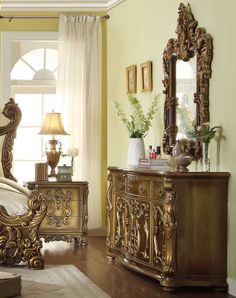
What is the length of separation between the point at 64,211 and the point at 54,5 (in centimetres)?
262

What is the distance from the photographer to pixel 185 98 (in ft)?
20.6

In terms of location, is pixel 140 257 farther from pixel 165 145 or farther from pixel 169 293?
pixel 165 145

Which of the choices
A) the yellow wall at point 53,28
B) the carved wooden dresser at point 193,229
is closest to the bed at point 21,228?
the carved wooden dresser at point 193,229

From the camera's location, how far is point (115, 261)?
6809mm

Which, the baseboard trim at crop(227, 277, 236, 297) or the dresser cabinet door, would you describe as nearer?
the baseboard trim at crop(227, 277, 236, 297)

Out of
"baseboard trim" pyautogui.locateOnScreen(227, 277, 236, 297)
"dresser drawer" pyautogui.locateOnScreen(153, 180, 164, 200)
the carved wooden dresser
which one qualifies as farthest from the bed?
"baseboard trim" pyautogui.locateOnScreen(227, 277, 236, 297)

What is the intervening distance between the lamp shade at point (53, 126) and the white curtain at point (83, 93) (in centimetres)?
55

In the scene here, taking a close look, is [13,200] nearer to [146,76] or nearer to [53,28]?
[146,76]

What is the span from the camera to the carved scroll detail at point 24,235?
612 centimetres

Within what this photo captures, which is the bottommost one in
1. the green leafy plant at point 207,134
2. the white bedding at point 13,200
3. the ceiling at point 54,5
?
the white bedding at point 13,200

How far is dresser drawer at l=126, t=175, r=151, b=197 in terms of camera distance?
5906 mm

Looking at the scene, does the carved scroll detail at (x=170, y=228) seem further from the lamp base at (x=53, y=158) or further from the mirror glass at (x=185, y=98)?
the lamp base at (x=53, y=158)

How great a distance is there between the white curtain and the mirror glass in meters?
2.41

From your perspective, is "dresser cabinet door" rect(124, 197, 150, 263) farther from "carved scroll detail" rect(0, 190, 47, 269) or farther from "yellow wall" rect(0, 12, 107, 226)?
"yellow wall" rect(0, 12, 107, 226)
